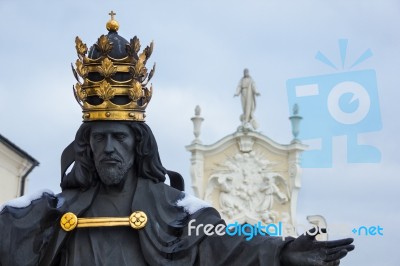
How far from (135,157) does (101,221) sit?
0.35 metres

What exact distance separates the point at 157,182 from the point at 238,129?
30.0m

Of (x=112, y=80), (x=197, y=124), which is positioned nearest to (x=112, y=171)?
(x=112, y=80)

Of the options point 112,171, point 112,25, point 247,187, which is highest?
point 247,187

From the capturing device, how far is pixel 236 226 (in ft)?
19.6

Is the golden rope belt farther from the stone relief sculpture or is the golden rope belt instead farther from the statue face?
the stone relief sculpture

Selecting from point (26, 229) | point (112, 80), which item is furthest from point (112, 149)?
point (26, 229)

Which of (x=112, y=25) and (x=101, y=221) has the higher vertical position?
(x=112, y=25)

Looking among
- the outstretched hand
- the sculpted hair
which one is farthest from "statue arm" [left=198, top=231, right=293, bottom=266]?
the sculpted hair

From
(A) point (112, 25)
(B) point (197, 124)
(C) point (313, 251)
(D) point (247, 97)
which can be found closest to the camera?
(C) point (313, 251)

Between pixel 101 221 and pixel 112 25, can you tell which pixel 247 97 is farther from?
pixel 101 221

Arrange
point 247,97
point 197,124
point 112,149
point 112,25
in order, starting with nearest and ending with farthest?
point 112,149
point 112,25
point 247,97
point 197,124

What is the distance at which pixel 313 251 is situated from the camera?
17.9 feet

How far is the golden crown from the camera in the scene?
237 inches

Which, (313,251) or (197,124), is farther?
(197,124)
